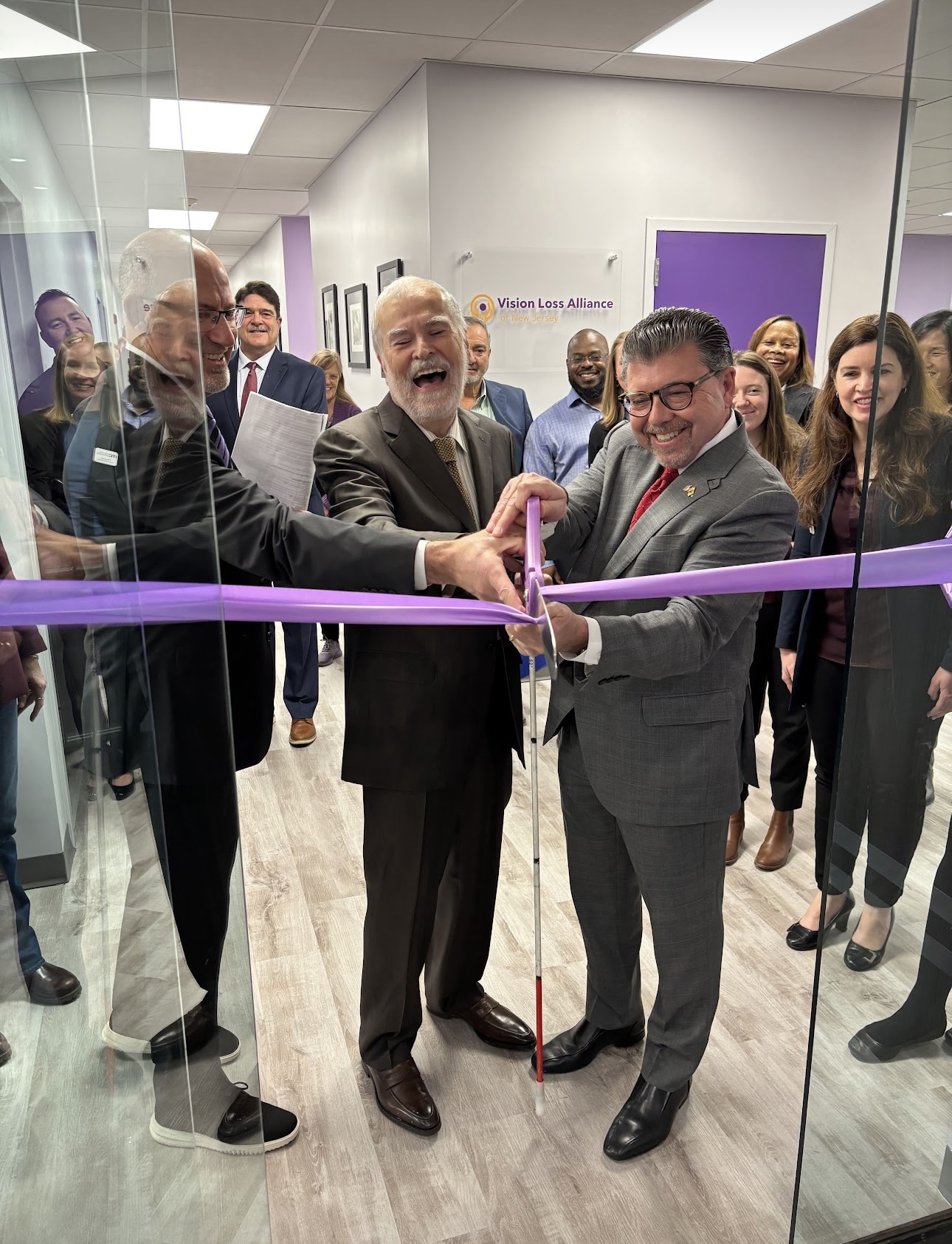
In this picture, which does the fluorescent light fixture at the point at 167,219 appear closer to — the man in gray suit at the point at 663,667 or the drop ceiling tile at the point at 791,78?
the man in gray suit at the point at 663,667

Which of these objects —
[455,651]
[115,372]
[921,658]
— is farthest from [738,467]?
[115,372]

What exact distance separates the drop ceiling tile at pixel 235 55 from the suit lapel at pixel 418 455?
3583 mm

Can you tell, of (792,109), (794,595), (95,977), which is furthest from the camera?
(792,109)

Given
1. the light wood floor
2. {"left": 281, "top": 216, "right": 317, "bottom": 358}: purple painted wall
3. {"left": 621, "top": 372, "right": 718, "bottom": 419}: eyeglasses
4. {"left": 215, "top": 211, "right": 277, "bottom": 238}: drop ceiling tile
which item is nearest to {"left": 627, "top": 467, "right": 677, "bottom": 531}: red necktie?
{"left": 621, "top": 372, "right": 718, "bottom": 419}: eyeglasses

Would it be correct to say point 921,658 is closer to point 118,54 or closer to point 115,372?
point 115,372

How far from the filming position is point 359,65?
5156mm

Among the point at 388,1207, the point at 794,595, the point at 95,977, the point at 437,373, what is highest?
the point at 437,373

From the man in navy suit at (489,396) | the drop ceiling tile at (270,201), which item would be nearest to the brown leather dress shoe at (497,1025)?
the man in navy suit at (489,396)

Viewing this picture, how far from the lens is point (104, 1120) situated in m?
1.41

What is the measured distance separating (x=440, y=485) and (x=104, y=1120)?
1226mm

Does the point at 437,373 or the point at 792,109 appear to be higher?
the point at 792,109

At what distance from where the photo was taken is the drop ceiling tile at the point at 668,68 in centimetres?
506

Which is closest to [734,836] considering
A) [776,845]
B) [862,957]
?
[776,845]

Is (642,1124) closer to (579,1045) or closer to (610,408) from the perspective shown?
(579,1045)
